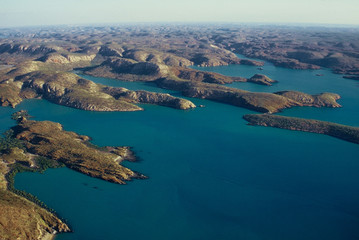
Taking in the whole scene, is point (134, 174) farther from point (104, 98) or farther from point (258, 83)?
point (258, 83)

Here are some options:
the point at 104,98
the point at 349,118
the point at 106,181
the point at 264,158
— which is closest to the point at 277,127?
the point at 264,158

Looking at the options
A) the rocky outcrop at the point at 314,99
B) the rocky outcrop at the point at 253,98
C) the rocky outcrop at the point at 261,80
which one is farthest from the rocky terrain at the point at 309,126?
the rocky outcrop at the point at 261,80

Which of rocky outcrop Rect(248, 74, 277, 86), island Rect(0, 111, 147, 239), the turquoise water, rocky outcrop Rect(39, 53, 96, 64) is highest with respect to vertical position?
rocky outcrop Rect(39, 53, 96, 64)

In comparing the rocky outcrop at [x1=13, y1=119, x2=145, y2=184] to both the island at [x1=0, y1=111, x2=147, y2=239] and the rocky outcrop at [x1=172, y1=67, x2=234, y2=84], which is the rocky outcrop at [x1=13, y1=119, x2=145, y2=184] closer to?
the island at [x1=0, y1=111, x2=147, y2=239]

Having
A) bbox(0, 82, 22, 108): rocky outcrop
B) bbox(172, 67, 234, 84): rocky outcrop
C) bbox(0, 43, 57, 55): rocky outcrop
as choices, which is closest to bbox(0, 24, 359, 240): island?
bbox(0, 82, 22, 108): rocky outcrop

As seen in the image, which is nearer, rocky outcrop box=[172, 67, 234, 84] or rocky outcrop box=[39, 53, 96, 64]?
rocky outcrop box=[172, 67, 234, 84]

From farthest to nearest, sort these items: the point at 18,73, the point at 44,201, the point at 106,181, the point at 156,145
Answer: the point at 18,73 → the point at 156,145 → the point at 106,181 → the point at 44,201

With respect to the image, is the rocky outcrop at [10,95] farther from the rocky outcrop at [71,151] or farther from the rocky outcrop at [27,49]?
the rocky outcrop at [27,49]
